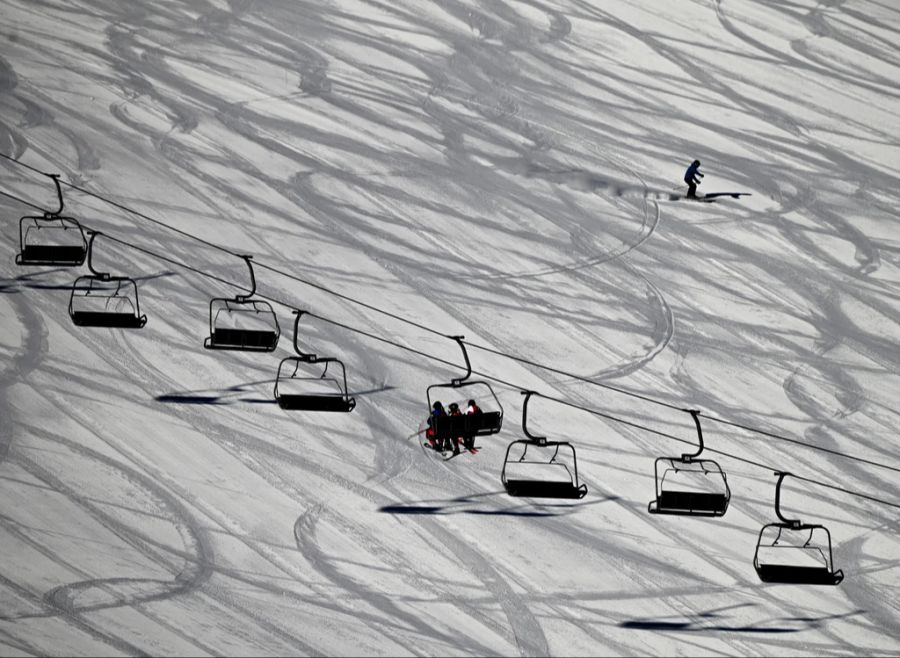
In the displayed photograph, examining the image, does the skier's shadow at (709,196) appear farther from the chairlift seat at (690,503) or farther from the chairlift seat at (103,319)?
the chairlift seat at (103,319)

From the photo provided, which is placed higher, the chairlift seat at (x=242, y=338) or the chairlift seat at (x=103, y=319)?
the chairlift seat at (x=242, y=338)

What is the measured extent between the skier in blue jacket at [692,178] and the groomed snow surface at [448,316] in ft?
2.09

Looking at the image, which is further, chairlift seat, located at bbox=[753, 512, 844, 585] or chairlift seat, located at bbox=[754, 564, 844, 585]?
chairlift seat, located at bbox=[753, 512, 844, 585]

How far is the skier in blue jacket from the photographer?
28.8 meters

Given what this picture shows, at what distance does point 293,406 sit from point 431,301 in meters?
8.02

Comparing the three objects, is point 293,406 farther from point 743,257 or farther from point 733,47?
point 733,47

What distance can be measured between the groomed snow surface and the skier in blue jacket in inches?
25.1

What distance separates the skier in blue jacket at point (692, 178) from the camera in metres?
28.8

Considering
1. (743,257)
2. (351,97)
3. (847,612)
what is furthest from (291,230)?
(847,612)

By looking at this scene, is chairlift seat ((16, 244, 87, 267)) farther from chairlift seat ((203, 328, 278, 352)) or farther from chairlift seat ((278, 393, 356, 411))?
chairlift seat ((278, 393, 356, 411))

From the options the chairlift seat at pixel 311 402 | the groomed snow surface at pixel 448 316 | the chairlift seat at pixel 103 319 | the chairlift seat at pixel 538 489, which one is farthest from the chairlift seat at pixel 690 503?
the chairlift seat at pixel 103 319

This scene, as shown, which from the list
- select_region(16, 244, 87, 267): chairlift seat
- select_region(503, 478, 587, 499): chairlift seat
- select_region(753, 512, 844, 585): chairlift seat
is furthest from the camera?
select_region(753, 512, 844, 585): chairlift seat

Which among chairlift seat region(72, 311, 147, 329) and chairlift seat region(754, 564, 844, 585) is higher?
chairlift seat region(754, 564, 844, 585)

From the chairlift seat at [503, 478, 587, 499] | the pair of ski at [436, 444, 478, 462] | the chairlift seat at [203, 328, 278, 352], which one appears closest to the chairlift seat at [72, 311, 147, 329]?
the chairlift seat at [203, 328, 278, 352]
